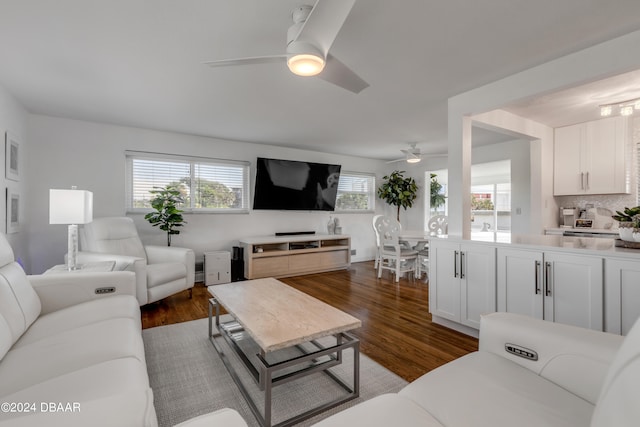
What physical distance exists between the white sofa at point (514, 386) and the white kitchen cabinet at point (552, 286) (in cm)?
112

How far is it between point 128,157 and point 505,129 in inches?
197

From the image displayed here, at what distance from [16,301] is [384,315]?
2.89m

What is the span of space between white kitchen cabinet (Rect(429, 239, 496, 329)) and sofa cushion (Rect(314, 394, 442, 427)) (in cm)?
196

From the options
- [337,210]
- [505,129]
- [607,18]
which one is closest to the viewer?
[607,18]

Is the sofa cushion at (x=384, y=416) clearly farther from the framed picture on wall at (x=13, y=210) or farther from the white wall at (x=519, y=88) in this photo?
the framed picture on wall at (x=13, y=210)

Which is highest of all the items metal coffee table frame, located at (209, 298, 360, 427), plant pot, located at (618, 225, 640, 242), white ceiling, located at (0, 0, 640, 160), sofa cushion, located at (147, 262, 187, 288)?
white ceiling, located at (0, 0, 640, 160)

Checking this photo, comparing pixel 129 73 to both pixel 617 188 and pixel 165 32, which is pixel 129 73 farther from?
pixel 617 188

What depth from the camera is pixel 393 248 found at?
4.98 metres

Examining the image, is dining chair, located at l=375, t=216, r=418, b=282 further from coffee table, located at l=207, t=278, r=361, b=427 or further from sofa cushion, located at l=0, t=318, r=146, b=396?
sofa cushion, located at l=0, t=318, r=146, b=396

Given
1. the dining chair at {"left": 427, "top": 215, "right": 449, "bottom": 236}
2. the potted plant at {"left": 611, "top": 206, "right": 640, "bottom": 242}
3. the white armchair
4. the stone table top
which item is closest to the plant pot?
the potted plant at {"left": 611, "top": 206, "right": 640, "bottom": 242}

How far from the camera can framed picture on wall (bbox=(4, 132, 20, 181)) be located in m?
2.92

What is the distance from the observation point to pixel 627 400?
21.0 inches

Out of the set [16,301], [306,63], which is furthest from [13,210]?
[306,63]

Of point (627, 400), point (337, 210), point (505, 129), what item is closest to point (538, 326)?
point (627, 400)
